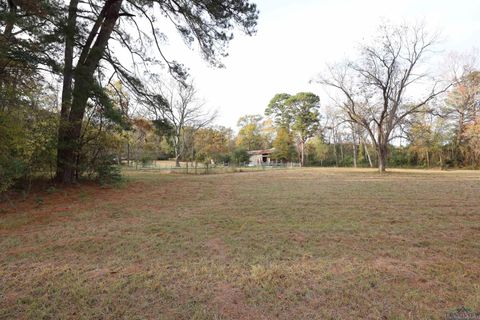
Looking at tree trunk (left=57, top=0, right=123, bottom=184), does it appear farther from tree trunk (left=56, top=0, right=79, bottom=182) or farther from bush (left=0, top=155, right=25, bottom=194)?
bush (left=0, top=155, right=25, bottom=194)

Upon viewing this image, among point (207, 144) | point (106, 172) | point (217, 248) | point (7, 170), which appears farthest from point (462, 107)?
point (7, 170)

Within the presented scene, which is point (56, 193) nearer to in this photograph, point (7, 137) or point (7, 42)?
point (7, 137)

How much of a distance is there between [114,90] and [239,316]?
9.55m

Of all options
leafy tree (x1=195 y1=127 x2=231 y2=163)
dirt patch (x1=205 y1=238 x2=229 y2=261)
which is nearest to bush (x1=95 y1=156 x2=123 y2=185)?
dirt patch (x1=205 y1=238 x2=229 y2=261)

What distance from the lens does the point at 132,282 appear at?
2107 millimetres

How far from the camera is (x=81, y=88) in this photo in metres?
6.19

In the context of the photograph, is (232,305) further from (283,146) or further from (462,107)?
(283,146)

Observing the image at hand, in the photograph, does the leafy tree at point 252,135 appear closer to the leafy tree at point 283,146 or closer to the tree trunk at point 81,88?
the leafy tree at point 283,146

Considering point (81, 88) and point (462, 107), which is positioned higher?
point (462, 107)

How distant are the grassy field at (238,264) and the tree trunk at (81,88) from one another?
2.56 m

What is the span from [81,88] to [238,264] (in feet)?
21.3

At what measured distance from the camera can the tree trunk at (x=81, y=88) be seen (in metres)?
6.25

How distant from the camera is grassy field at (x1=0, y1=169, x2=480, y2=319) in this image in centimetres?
176

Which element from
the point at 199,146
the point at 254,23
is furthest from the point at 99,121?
the point at 199,146
